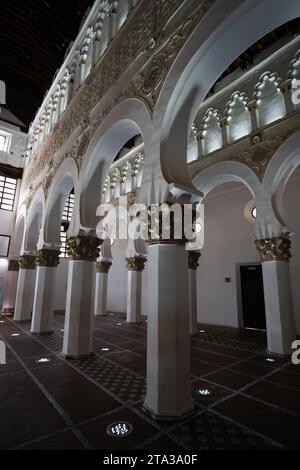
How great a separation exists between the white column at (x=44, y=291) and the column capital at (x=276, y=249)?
5.63 metres

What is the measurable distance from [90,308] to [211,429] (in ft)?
10.6

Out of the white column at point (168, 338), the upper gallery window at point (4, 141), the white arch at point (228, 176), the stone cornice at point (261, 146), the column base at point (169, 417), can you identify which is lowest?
the column base at point (169, 417)

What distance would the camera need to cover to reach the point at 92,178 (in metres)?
5.43

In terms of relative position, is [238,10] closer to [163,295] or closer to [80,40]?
[163,295]

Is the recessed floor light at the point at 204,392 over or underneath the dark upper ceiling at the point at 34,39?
underneath

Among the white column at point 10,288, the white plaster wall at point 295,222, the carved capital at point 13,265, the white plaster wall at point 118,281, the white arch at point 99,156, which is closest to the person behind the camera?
the white arch at point 99,156

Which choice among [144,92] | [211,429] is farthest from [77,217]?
[211,429]

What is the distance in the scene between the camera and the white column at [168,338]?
2.80 meters

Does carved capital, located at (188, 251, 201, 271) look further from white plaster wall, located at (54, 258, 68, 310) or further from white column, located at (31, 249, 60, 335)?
white plaster wall, located at (54, 258, 68, 310)

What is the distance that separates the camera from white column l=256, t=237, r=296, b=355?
546 cm

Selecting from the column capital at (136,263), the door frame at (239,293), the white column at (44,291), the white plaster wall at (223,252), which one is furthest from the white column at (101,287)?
the door frame at (239,293)

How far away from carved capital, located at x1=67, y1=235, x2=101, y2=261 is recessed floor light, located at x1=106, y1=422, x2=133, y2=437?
3.15 m

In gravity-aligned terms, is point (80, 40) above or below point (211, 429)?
above

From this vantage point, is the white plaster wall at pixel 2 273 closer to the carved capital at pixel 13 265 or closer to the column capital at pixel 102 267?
the carved capital at pixel 13 265
